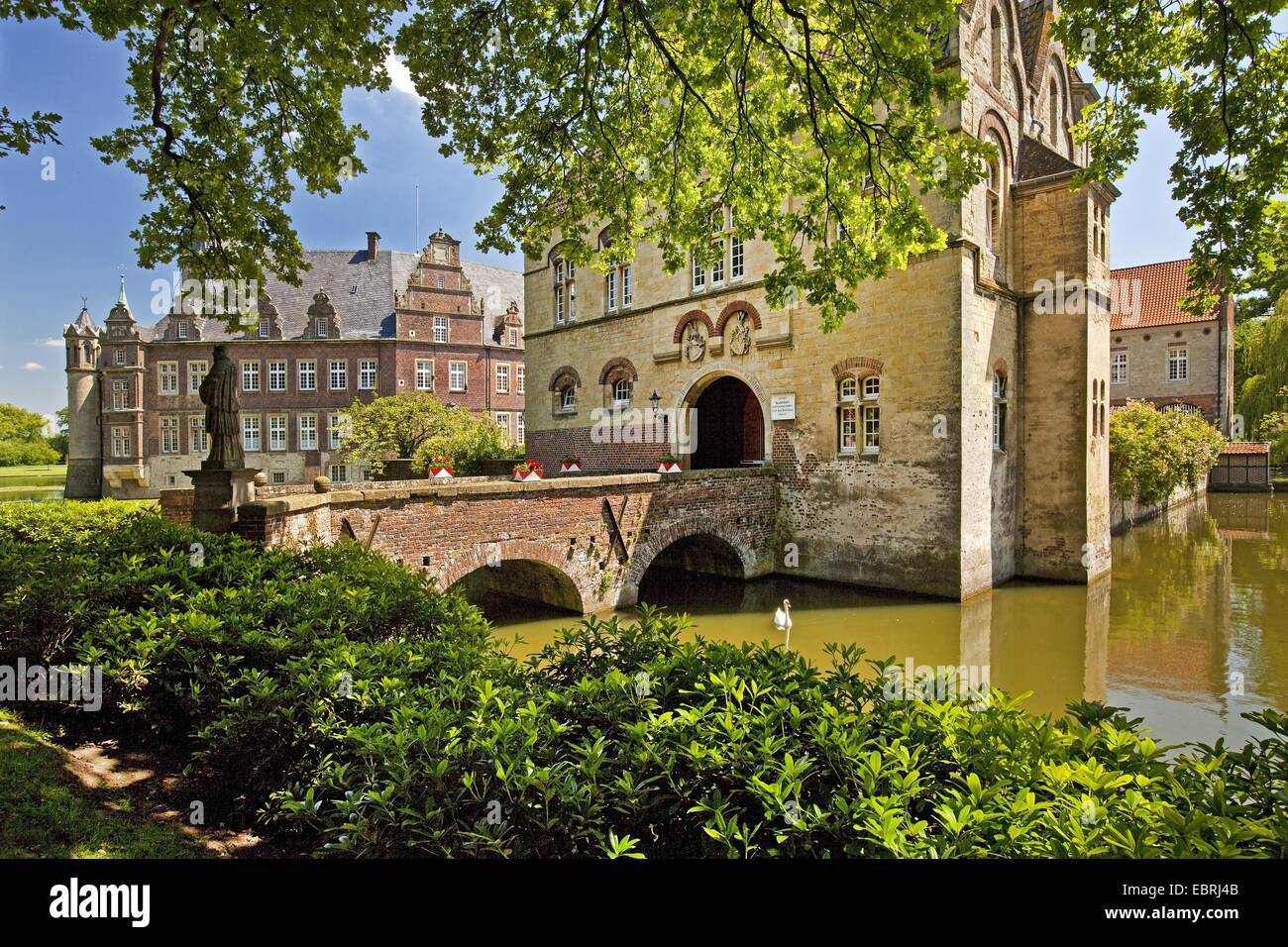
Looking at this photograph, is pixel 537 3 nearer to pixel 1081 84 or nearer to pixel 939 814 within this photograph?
pixel 939 814

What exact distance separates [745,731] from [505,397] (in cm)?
3729

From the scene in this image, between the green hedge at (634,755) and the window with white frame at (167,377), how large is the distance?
40547 millimetres

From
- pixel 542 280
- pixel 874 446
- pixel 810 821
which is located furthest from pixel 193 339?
pixel 810 821

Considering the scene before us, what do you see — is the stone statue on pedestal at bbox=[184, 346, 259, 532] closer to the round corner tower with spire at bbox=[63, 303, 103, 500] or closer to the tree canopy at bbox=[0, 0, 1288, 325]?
the tree canopy at bbox=[0, 0, 1288, 325]

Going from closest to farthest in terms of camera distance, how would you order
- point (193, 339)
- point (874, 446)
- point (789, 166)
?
point (789, 166), point (874, 446), point (193, 339)

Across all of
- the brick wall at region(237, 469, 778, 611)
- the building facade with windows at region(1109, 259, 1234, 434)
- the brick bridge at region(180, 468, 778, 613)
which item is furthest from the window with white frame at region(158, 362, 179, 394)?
the building facade with windows at region(1109, 259, 1234, 434)

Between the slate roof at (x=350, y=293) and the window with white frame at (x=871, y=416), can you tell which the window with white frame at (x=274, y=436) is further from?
the window with white frame at (x=871, y=416)

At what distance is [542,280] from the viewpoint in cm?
2277

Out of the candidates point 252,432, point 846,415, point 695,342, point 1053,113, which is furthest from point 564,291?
point 252,432

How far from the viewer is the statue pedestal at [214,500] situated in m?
7.51

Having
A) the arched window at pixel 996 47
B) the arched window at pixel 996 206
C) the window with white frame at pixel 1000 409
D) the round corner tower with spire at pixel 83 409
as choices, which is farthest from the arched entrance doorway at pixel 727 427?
the round corner tower with spire at pixel 83 409

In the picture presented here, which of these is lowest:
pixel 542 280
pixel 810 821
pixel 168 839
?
pixel 168 839

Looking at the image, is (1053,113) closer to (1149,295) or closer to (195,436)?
(1149,295)

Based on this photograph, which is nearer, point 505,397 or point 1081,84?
point 1081,84
